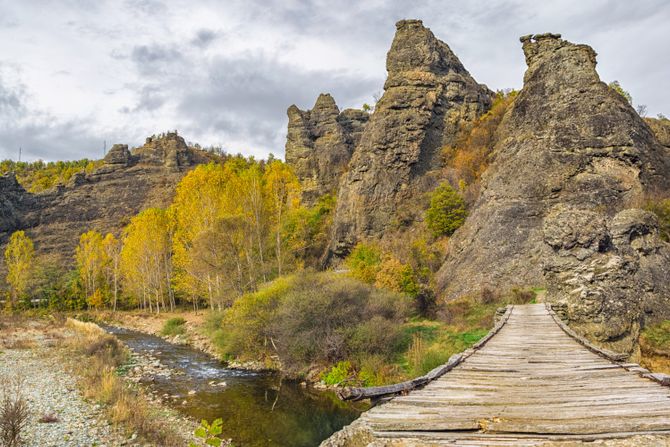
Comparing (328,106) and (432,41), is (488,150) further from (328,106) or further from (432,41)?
(328,106)

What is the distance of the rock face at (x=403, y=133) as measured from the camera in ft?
129

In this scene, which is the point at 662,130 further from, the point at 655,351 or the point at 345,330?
the point at 345,330

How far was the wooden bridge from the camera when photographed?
3916 millimetres

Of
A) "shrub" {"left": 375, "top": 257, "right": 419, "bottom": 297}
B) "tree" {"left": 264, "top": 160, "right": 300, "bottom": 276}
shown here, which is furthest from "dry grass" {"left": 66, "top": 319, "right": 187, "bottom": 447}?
"tree" {"left": 264, "top": 160, "right": 300, "bottom": 276}

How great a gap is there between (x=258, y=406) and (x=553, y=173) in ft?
72.3

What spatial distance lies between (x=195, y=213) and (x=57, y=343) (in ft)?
44.2

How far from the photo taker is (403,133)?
40438 mm

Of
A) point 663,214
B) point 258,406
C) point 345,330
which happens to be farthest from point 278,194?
point 663,214

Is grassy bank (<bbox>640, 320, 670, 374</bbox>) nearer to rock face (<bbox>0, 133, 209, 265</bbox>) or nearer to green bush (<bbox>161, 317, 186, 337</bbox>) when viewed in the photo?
green bush (<bbox>161, 317, 186, 337</bbox>)

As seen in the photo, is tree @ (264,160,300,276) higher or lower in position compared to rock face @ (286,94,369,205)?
lower

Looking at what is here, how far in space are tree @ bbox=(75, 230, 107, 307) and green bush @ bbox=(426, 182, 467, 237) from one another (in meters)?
43.8

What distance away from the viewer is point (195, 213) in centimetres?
3522

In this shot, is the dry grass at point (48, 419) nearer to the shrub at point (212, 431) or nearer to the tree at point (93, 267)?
the shrub at point (212, 431)

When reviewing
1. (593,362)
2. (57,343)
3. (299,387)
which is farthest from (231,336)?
(593,362)
